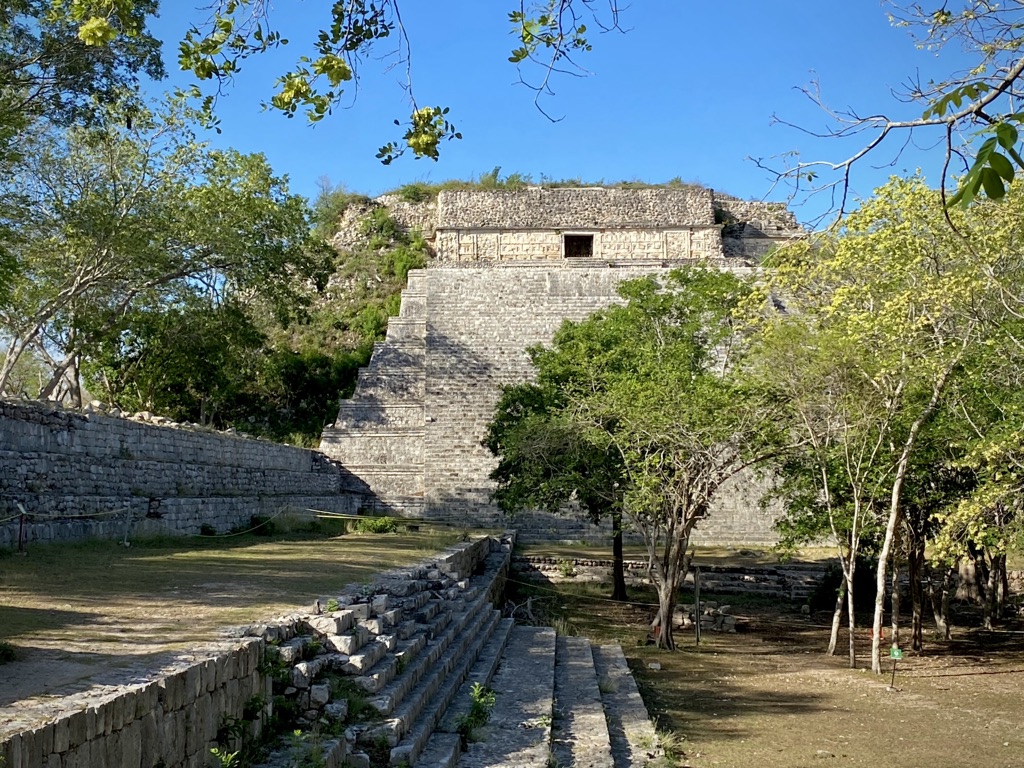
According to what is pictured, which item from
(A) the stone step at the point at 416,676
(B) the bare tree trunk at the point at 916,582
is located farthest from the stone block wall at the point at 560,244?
(A) the stone step at the point at 416,676

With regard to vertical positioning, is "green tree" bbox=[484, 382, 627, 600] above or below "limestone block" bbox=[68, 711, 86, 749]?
above

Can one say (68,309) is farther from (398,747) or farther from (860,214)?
(398,747)

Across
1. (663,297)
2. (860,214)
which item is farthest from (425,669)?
(663,297)

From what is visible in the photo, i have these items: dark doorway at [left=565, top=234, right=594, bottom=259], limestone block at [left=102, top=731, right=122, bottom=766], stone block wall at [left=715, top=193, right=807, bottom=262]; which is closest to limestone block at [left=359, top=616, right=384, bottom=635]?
limestone block at [left=102, top=731, right=122, bottom=766]

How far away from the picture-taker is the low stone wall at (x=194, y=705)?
3099mm

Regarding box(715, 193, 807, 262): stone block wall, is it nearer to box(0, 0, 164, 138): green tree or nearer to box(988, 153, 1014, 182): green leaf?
box(0, 0, 164, 138): green tree

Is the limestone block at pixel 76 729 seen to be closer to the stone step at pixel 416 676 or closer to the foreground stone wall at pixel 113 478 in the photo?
the stone step at pixel 416 676

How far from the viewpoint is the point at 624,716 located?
8008mm

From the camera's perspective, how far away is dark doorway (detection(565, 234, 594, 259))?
3428 cm

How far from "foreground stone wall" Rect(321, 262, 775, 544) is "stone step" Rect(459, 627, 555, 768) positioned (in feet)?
45.5

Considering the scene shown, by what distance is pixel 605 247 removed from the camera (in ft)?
112

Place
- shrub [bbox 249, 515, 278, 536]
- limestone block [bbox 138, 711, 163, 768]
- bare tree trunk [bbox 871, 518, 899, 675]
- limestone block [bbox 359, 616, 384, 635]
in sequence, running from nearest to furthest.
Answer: limestone block [bbox 138, 711, 163, 768] → limestone block [bbox 359, 616, 384, 635] → bare tree trunk [bbox 871, 518, 899, 675] → shrub [bbox 249, 515, 278, 536]

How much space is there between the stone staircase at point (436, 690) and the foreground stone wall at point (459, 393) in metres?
14.1

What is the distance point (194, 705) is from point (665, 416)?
858 cm
